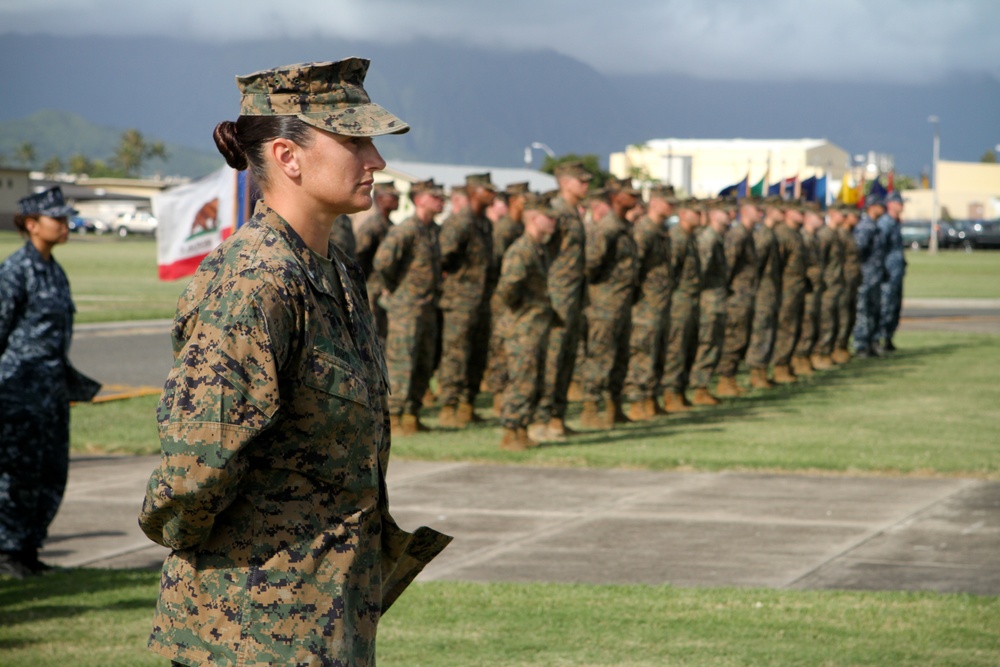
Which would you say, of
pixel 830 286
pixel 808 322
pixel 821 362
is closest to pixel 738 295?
pixel 808 322

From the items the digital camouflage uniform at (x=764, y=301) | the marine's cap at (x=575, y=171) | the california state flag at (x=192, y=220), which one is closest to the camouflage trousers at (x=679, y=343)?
the digital camouflage uniform at (x=764, y=301)

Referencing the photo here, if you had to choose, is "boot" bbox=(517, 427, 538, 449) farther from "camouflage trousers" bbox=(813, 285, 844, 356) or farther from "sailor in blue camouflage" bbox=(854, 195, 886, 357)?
"sailor in blue camouflage" bbox=(854, 195, 886, 357)

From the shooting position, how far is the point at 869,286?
69.9ft

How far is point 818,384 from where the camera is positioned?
17.6m

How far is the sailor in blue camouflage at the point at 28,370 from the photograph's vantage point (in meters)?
7.41

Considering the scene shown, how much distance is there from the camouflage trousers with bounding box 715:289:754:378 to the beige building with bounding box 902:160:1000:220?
94.5 metres

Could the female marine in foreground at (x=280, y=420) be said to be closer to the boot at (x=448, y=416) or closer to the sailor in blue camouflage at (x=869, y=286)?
the boot at (x=448, y=416)

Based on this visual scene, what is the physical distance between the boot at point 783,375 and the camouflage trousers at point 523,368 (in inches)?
283

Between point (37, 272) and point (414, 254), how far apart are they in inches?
221

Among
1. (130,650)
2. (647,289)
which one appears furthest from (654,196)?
(130,650)

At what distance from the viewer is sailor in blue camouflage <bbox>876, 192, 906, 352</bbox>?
71.0 feet

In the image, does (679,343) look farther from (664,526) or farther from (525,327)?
(664,526)

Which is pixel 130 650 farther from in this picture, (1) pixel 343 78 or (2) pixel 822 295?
(2) pixel 822 295

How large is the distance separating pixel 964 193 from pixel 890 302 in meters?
98.1
